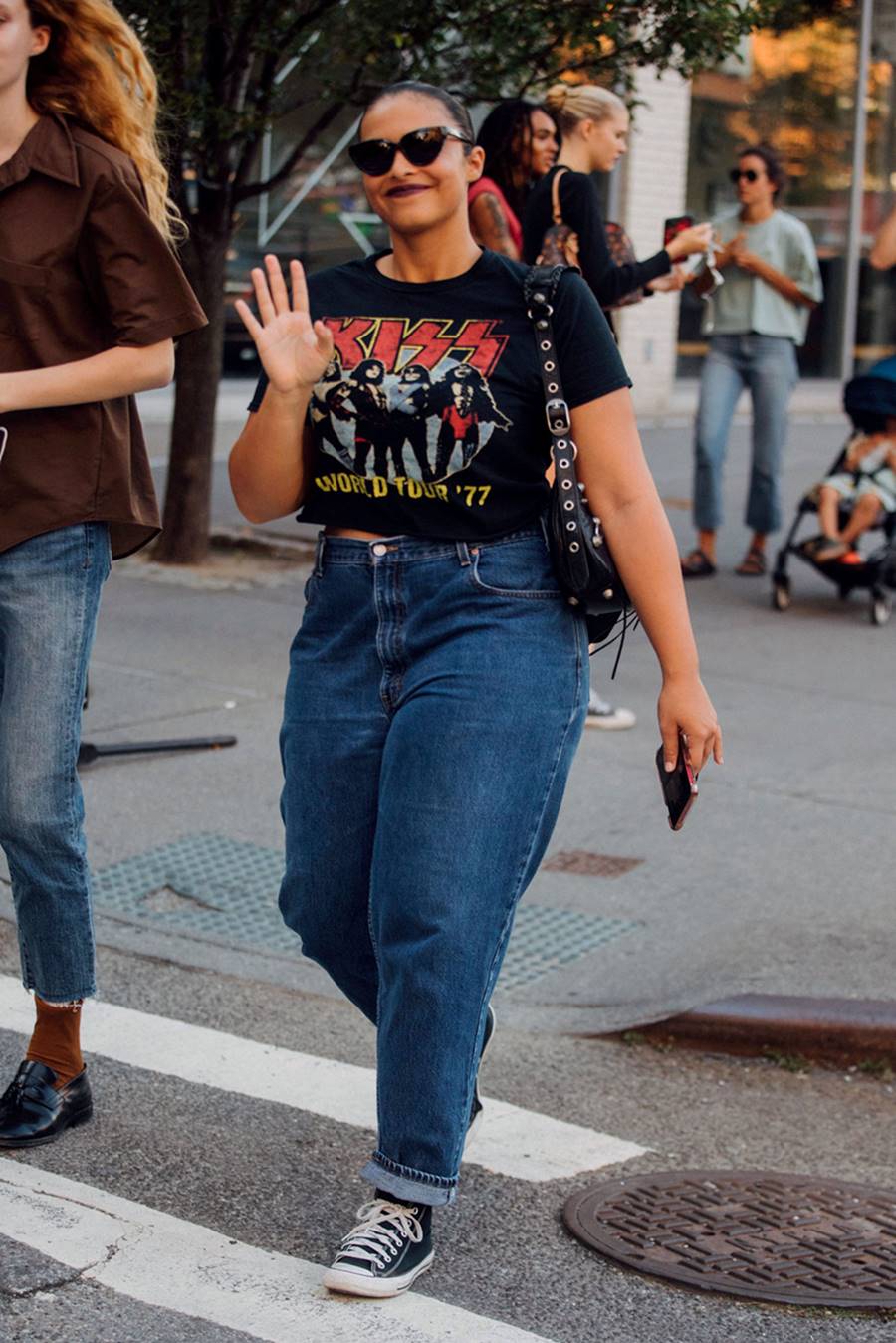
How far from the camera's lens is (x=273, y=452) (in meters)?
3.34

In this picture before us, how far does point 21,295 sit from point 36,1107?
60.5 inches

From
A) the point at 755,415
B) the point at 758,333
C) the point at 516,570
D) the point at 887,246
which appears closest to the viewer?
the point at 516,570

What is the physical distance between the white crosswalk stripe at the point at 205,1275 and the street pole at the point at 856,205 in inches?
777

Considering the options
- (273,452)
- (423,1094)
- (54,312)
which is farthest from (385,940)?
(54,312)

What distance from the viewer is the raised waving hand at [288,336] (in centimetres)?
323

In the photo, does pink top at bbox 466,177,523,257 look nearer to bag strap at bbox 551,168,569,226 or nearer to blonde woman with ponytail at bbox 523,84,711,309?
blonde woman with ponytail at bbox 523,84,711,309

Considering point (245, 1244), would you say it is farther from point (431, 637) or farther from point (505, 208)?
point (505, 208)

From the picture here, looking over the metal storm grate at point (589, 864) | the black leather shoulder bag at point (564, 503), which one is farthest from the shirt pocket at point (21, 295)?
the metal storm grate at point (589, 864)

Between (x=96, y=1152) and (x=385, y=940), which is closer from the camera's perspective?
(x=385, y=940)

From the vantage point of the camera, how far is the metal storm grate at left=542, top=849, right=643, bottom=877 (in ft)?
18.8

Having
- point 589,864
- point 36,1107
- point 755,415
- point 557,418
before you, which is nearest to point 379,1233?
point 36,1107

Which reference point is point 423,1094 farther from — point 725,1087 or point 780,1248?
point 725,1087

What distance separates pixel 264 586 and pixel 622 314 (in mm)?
10393

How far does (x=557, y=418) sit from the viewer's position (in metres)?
3.24
